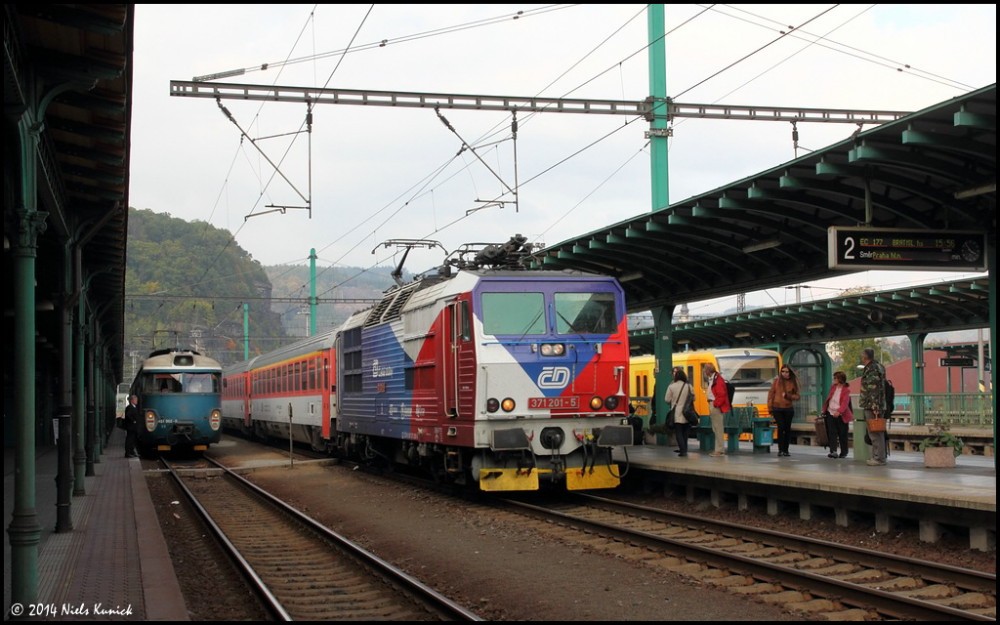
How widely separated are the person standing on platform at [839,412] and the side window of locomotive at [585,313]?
12.9 feet

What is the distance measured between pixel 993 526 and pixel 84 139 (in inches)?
395

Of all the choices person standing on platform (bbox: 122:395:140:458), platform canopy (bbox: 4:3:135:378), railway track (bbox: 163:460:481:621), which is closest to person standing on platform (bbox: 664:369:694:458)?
railway track (bbox: 163:460:481:621)

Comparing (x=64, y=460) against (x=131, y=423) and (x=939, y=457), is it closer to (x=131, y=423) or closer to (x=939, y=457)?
(x=939, y=457)

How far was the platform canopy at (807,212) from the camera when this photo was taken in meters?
11.3

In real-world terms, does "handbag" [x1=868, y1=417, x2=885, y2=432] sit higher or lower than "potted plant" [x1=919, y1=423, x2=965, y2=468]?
higher

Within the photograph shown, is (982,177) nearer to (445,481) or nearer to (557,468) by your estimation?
(557,468)

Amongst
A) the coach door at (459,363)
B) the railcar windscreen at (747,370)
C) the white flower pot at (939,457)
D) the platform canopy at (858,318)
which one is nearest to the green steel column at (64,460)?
the coach door at (459,363)

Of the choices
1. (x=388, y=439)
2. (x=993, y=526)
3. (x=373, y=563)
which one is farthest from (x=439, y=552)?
(x=388, y=439)

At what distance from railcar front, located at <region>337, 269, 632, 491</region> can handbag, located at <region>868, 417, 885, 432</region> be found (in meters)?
3.58

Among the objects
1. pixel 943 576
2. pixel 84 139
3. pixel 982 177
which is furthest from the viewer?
pixel 982 177

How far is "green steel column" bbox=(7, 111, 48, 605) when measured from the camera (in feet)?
25.2

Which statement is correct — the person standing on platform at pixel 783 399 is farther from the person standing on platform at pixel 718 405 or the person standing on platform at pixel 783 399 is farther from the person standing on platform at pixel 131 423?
the person standing on platform at pixel 131 423

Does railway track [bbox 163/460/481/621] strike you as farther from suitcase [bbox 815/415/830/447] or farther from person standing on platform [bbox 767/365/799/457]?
suitcase [bbox 815/415/830/447]

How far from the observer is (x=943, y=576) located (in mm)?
8898
